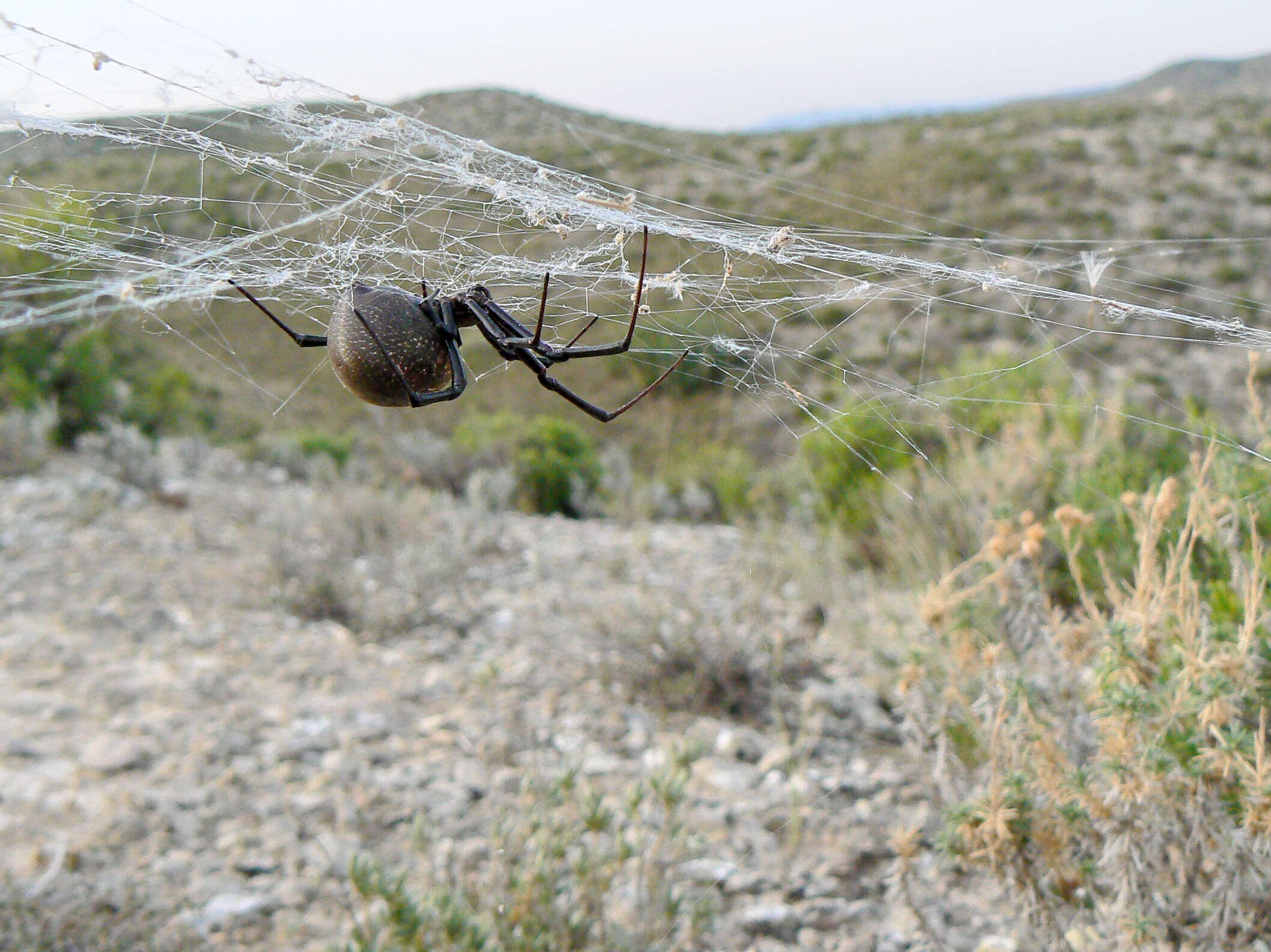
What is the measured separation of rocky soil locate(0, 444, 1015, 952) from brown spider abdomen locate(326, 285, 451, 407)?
3.85ft

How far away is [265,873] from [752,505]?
218 inches

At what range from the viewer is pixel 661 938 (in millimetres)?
2164

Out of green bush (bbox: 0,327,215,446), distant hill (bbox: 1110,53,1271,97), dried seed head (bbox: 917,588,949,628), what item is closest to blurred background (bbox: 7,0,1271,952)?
dried seed head (bbox: 917,588,949,628)

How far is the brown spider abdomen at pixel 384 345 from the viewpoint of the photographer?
1.64 m

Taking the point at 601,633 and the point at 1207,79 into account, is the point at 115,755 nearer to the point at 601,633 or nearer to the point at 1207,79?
the point at 601,633

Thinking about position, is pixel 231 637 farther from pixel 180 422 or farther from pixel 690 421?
pixel 690 421

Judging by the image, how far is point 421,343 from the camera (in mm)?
1716

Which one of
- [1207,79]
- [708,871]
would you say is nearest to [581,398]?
[708,871]

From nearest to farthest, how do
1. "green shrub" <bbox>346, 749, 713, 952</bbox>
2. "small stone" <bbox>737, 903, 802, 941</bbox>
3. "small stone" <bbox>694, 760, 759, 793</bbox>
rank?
"green shrub" <bbox>346, 749, 713, 952</bbox>
"small stone" <bbox>737, 903, 802, 941</bbox>
"small stone" <bbox>694, 760, 759, 793</bbox>

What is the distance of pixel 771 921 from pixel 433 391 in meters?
1.79

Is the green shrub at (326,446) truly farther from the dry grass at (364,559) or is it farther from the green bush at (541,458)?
the dry grass at (364,559)

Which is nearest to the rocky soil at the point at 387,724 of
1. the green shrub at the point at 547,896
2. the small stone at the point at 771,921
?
the small stone at the point at 771,921

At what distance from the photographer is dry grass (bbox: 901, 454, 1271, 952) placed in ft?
6.00

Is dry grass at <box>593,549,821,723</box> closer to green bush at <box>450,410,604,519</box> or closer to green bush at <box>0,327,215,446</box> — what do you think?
green bush at <box>450,410,604,519</box>
